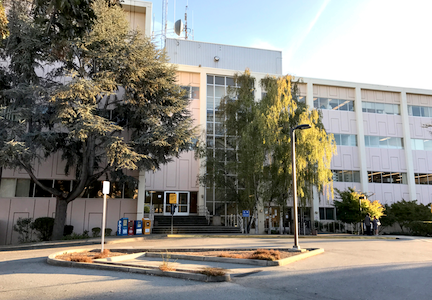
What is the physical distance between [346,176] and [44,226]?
89.2ft

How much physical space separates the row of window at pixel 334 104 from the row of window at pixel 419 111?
705 centimetres

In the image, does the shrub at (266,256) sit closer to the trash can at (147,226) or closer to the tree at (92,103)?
the tree at (92,103)

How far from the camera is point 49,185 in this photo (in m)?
23.9

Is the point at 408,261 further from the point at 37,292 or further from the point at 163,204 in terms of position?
the point at 163,204

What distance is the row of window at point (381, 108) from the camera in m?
35.4

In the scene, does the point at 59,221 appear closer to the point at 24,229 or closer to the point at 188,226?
the point at 24,229

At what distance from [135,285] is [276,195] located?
707 inches

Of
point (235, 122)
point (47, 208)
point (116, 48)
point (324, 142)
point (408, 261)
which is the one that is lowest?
point (408, 261)

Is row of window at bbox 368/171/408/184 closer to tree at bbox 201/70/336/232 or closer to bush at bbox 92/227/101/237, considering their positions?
tree at bbox 201/70/336/232

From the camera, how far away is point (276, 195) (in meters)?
23.9

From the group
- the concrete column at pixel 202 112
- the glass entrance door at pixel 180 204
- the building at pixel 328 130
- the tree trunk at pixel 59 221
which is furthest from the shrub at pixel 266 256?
the glass entrance door at pixel 180 204

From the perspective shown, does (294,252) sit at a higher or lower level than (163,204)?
lower

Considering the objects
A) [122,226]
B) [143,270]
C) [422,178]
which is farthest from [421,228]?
[143,270]

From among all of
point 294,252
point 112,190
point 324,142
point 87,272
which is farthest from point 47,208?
point 324,142
